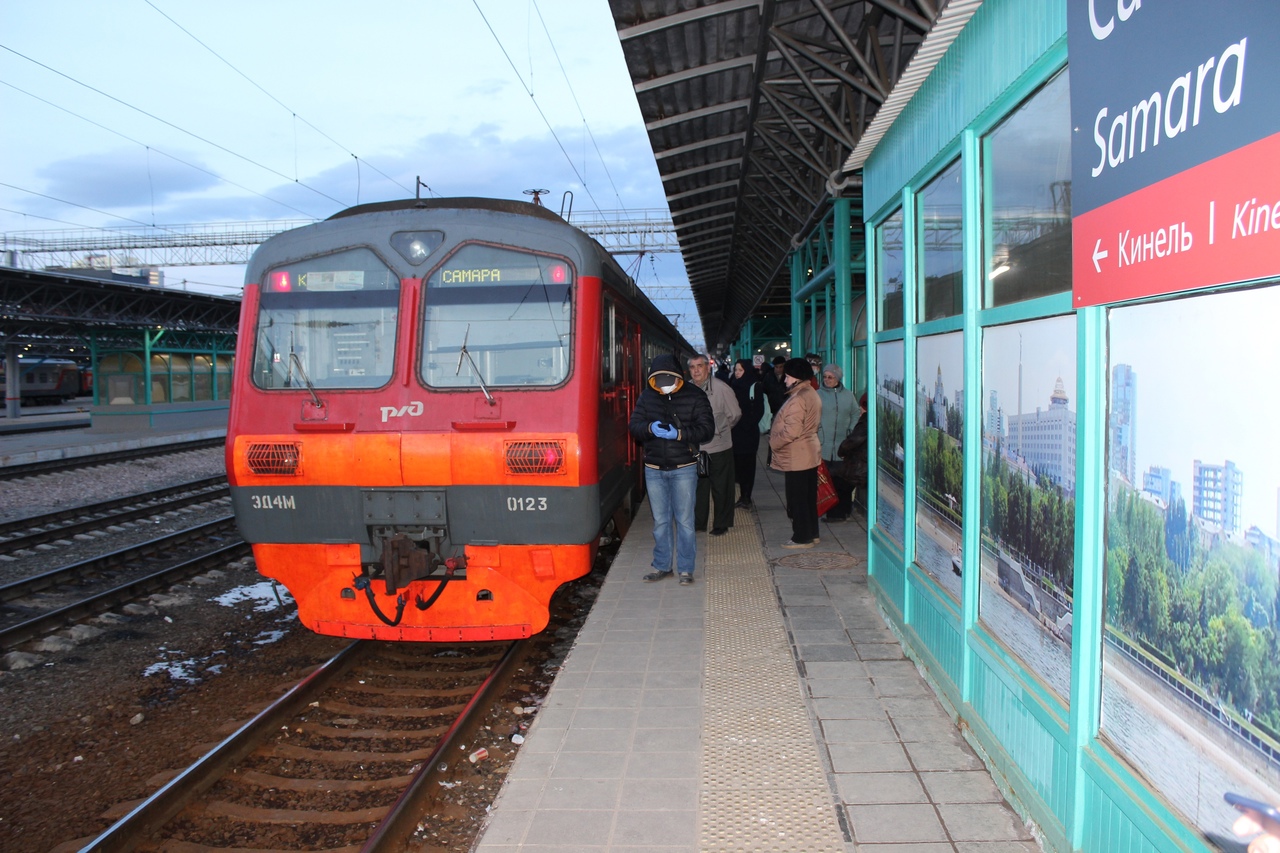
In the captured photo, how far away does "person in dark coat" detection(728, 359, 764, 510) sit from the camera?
32.3ft

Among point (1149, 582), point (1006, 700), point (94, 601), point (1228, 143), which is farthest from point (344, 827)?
point (94, 601)

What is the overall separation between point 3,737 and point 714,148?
938 centimetres

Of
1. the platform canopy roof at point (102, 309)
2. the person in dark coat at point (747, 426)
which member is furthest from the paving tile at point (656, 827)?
the platform canopy roof at point (102, 309)

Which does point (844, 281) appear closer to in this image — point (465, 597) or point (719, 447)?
point (719, 447)

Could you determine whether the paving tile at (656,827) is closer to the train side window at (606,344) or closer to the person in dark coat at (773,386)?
the train side window at (606,344)

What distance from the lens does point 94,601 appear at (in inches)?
280

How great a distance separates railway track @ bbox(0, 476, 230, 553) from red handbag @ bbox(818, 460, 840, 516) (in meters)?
8.37

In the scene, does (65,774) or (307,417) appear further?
(307,417)

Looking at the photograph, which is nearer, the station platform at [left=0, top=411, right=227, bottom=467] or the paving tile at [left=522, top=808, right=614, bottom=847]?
the paving tile at [left=522, top=808, right=614, bottom=847]

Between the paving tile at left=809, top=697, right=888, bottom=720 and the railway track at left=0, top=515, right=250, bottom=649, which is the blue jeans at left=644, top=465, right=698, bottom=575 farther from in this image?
the railway track at left=0, top=515, right=250, bottom=649

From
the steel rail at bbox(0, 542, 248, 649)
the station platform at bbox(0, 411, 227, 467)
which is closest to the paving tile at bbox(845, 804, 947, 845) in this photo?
the steel rail at bbox(0, 542, 248, 649)

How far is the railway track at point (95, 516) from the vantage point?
973 centimetres

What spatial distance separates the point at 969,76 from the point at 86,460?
1748 centimetres

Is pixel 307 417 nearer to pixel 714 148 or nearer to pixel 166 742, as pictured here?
pixel 166 742
